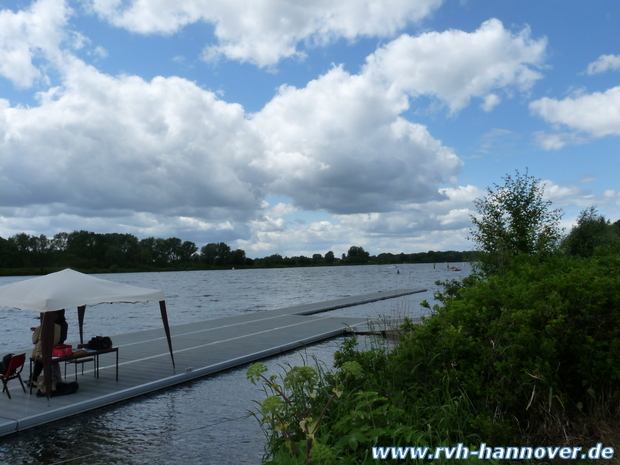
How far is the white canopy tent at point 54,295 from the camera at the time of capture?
950 cm

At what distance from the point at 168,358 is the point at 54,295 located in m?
5.18

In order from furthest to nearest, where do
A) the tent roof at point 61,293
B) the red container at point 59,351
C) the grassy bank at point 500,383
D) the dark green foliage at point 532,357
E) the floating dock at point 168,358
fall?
the red container at point 59,351
the tent roof at point 61,293
the floating dock at point 168,358
the dark green foliage at point 532,357
the grassy bank at point 500,383

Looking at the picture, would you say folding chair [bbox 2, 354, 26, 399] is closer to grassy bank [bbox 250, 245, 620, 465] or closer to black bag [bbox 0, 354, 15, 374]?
black bag [bbox 0, 354, 15, 374]

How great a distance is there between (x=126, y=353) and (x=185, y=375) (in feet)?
12.4

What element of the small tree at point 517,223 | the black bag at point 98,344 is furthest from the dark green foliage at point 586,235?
the black bag at point 98,344

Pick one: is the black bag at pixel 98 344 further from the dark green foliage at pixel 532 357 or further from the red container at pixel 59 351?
the dark green foliage at pixel 532 357

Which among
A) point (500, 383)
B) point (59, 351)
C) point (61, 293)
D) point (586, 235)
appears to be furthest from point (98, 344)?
point (586, 235)

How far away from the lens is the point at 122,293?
36.7 ft

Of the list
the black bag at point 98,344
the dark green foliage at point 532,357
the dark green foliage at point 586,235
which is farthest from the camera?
the dark green foliage at point 586,235

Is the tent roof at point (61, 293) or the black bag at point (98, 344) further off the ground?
the tent roof at point (61, 293)

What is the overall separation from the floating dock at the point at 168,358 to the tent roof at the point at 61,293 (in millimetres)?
1806

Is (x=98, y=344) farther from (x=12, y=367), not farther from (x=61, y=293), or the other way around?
(x=61, y=293)

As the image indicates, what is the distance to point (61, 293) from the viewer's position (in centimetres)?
971

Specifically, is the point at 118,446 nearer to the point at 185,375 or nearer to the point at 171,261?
the point at 185,375
